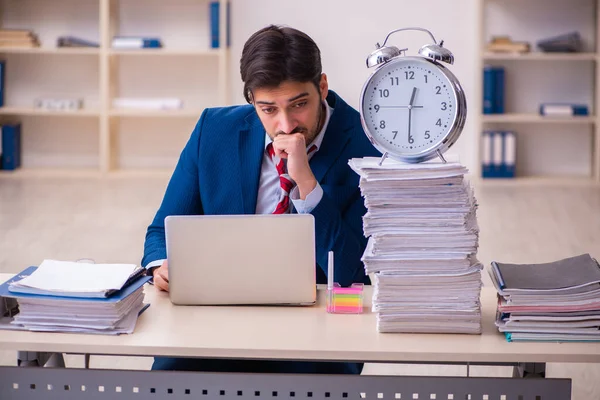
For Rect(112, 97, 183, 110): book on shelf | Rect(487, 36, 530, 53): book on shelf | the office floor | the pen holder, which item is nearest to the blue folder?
the pen holder

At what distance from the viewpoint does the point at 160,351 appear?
1.87 m

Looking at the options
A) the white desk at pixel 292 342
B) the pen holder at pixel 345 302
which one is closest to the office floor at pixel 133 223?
the pen holder at pixel 345 302

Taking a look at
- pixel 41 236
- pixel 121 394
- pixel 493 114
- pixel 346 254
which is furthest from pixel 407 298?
pixel 493 114

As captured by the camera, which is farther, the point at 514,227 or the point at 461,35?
the point at 461,35

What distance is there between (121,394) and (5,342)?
259 millimetres

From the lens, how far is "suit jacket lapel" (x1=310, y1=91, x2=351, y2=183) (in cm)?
251

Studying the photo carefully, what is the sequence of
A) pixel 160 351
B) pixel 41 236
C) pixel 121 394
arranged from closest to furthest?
pixel 160 351
pixel 121 394
pixel 41 236

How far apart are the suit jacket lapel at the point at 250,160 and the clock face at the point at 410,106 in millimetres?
588

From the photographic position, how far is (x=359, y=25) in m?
7.64

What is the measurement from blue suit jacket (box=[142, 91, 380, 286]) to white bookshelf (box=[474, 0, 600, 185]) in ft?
16.6

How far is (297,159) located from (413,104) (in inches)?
15.7

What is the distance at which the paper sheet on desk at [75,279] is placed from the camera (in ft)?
6.48

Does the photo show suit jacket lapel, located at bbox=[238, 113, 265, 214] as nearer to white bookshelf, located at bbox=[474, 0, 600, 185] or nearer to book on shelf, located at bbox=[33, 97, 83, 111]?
white bookshelf, located at bbox=[474, 0, 600, 185]

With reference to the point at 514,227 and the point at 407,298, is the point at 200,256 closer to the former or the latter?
the point at 407,298
